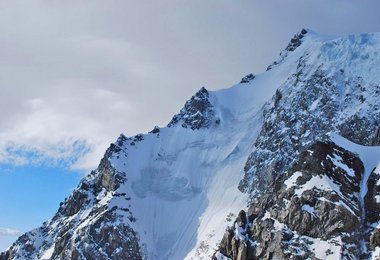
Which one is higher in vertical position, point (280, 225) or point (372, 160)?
point (372, 160)

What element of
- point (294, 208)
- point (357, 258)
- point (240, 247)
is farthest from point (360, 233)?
point (240, 247)

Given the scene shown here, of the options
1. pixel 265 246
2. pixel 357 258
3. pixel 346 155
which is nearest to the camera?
pixel 357 258

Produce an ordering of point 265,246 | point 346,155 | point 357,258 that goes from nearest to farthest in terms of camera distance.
A: point 357,258
point 265,246
point 346,155

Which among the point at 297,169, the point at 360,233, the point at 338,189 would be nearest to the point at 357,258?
the point at 360,233

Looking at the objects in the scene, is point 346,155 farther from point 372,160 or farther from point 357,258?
point 357,258

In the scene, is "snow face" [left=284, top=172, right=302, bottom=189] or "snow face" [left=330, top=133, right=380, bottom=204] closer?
"snow face" [left=330, top=133, right=380, bottom=204]

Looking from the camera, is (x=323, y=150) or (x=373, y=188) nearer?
(x=373, y=188)

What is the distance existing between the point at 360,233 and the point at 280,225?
14.8m

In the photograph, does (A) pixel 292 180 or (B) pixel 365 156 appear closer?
(A) pixel 292 180

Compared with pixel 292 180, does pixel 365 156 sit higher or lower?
higher

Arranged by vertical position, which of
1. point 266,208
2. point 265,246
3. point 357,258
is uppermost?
point 266,208

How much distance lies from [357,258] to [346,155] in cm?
2320

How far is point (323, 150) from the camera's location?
422ft

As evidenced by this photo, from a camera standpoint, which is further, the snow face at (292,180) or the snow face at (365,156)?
the snow face at (292,180)
